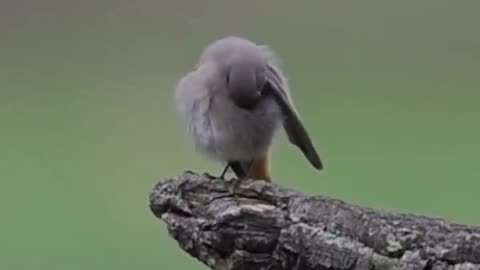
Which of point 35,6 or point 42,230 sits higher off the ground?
point 35,6

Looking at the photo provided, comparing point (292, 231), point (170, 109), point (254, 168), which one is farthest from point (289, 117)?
point (170, 109)

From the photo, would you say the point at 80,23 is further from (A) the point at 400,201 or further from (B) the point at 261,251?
(B) the point at 261,251

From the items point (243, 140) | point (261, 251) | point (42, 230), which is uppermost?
point (42, 230)

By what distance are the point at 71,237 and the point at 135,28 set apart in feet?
1.63

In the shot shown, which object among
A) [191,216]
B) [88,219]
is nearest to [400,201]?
[88,219]

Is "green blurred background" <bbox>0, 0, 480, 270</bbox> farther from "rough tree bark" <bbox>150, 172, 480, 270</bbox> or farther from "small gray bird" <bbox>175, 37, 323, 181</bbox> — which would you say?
"rough tree bark" <bbox>150, 172, 480, 270</bbox>

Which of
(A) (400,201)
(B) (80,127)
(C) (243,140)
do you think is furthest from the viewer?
(B) (80,127)

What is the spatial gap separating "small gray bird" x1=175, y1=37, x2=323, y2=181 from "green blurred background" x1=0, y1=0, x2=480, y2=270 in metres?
0.45

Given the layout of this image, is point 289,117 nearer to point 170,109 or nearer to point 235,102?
point 235,102

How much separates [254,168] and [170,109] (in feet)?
2.29

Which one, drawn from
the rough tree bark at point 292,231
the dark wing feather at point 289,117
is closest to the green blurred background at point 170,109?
the dark wing feather at point 289,117

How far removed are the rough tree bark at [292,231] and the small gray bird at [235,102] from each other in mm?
65

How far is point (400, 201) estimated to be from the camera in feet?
4.92

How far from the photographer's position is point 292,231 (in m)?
0.80
